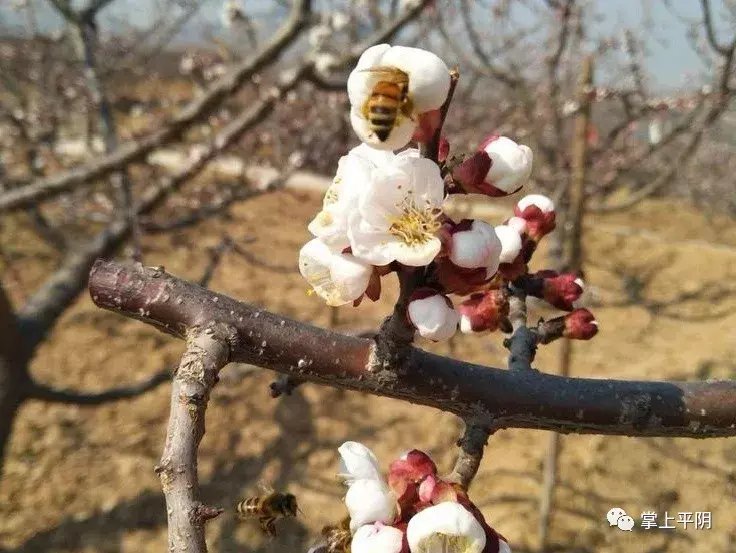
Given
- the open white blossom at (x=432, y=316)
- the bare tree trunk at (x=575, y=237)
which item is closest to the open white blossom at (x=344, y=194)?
the open white blossom at (x=432, y=316)

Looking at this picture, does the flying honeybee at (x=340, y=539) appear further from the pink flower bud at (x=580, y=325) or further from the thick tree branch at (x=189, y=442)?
the pink flower bud at (x=580, y=325)

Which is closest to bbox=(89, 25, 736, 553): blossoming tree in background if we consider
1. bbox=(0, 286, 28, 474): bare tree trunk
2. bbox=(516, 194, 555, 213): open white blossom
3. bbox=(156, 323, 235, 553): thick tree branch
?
bbox=(156, 323, 235, 553): thick tree branch

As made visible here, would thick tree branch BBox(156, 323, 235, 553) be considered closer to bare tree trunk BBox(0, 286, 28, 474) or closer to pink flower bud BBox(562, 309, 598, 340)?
pink flower bud BBox(562, 309, 598, 340)

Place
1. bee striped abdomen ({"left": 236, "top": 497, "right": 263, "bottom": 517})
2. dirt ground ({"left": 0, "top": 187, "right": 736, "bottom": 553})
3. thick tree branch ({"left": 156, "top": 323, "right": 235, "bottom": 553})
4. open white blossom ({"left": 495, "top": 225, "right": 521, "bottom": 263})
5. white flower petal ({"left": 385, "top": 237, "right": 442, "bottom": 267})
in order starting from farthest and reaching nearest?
dirt ground ({"left": 0, "top": 187, "right": 736, "bottom": 553}) → bee striped abdomen ({"left": 236, "top": 497, "right": 263, "bottom": 517}) → open white blossom ({"left": 495, "top": 225, "right": 521, "bottom": 263}) → white flower petal ({"left": 385, "top": 237, "right": 442, "bottom": 267}) → thick tree branch ({"left": 156, "top": 323, "right": 235, "bottom": 553})

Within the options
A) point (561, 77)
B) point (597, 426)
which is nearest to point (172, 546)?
point (597, 426)

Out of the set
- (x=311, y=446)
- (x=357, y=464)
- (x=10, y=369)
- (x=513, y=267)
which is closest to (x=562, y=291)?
(x=513, y=267)

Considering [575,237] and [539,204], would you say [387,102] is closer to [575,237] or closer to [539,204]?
[539,204]

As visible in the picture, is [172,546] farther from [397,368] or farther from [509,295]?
[509,295]
